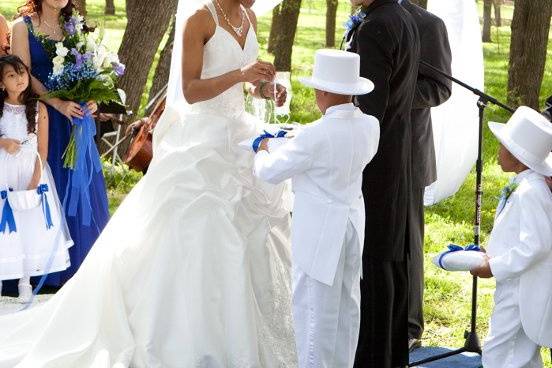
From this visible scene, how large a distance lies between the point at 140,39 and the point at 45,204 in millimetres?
4068

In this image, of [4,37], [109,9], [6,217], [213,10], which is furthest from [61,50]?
[109,9]

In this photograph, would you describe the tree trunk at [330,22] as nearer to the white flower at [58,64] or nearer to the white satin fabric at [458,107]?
the white satin fabric at [458,107]

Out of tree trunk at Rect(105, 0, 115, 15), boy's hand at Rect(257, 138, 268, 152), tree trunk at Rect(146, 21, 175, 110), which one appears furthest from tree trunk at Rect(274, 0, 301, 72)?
tree trunk at Rect(105, 0, 115, 15)

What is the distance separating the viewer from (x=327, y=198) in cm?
475

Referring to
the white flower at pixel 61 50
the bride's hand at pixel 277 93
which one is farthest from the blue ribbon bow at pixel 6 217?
the bride's hand at pixel 277 93

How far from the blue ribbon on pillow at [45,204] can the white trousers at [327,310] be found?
262 centimetres

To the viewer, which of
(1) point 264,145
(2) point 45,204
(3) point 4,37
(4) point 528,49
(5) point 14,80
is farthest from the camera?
(4) point 528,49

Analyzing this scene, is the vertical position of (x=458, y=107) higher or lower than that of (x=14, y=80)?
lower

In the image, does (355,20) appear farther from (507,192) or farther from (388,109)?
(507,192)

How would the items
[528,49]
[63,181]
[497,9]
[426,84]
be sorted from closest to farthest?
[426,84] < [63,181] < [528,49] < [497,9]

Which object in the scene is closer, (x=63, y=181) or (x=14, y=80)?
(x=14, y=80)

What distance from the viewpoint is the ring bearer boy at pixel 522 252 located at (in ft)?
14.8

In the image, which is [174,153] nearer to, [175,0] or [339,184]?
[339,184]

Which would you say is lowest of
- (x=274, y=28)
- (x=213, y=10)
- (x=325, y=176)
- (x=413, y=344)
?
(x=413, y=344)
